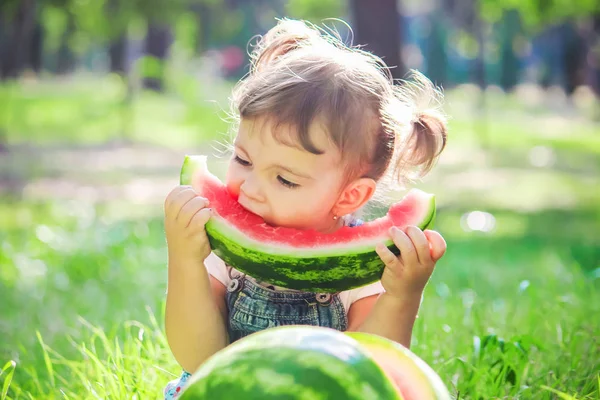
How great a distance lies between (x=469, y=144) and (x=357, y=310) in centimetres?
1606

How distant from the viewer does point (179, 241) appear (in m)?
2.70

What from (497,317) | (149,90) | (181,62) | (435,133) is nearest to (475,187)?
(497,317)

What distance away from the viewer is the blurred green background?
11.1 ft

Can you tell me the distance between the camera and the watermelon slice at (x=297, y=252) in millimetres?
2709

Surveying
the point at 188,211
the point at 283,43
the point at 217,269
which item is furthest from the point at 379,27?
the point at 188,211

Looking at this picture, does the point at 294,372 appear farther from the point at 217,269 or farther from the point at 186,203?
the point at 217,269

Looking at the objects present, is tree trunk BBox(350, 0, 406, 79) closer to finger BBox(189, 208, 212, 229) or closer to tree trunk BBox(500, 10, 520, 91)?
finger BBox(189, 208, 212, 229)

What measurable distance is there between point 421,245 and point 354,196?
32 cm

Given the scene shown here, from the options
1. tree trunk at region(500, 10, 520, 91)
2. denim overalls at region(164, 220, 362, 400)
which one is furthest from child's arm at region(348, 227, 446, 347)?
tree trunk at region(500, 10, 520, 91)

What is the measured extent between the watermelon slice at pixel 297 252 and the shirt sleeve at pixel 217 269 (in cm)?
27

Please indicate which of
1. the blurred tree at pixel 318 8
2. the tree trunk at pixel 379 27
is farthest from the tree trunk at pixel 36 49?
the tree trunk at pixel 379 27

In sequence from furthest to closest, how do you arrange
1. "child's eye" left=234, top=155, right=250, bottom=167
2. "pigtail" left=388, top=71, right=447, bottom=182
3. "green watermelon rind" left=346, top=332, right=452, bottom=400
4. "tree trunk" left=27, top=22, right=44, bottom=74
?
"tree trunk" left=27, top=22, right=44, bottom=74
"pigtail" left=388, top=71, right=447, bottom=182
"child's eye" left=234, top=155, right=250, bottom=167
"green watermelon rind" left=346, top=332, right=452, bottom=400

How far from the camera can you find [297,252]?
271 centimetres

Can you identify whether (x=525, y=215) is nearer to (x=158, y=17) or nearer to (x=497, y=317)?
(x=497, y=317)
